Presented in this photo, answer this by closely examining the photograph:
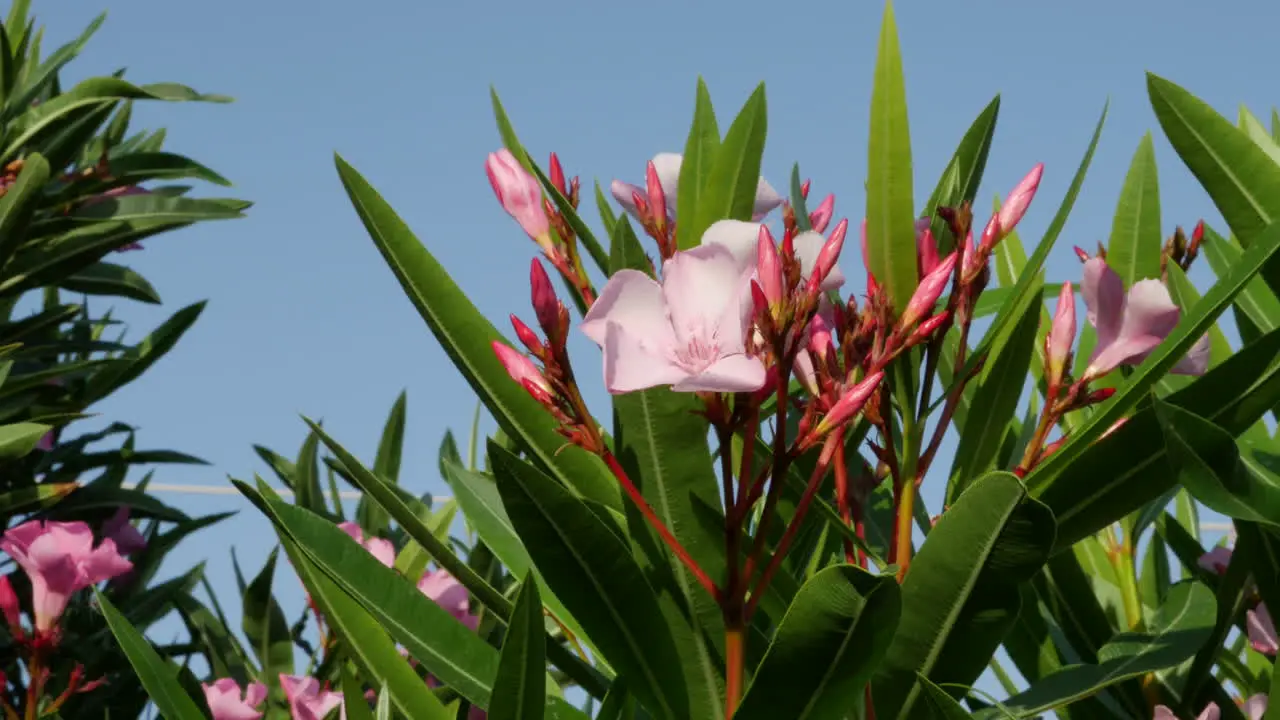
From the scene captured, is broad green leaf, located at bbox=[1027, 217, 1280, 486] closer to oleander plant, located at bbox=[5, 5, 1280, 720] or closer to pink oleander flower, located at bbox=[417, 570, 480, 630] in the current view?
oleander plant, located at bbox=[5, 5, 1280, 720]

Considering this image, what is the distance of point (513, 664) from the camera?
808 mm

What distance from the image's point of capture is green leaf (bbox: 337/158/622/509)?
3.14ft

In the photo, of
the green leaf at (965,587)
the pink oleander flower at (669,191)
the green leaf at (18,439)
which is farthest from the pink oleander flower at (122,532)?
the green leaf at (965,587)

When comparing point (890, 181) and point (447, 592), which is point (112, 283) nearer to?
point (447, 592)

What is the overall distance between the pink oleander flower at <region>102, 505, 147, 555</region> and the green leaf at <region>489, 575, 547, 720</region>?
156 cm

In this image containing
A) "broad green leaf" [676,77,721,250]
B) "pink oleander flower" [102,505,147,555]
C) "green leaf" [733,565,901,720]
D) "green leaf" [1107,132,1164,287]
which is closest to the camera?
"green leaf" [733,565,901,720]

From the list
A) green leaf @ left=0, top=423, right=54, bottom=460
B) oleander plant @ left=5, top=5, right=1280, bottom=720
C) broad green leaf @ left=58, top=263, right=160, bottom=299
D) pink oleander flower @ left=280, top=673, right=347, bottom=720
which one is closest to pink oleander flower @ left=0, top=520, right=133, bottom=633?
green leaf @ left=0, top=423, right=54, bottom=460

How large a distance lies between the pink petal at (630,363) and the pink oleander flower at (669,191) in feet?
0.68

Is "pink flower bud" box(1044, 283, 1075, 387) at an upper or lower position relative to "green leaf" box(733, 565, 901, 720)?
upper

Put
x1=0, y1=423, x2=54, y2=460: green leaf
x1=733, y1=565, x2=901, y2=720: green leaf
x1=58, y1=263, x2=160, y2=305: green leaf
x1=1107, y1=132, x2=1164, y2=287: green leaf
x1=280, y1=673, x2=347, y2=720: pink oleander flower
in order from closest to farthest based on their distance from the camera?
x1=733, y1=565, x2=901, y2=720: green leaf < x1=1107, y1=132, x2=1164, y2=287: green leaf < x1=280, y1=673, x2=347, y2=720: pink oleander flower < x1=0, y1=423, x2=54, y2=460: green leaf < x1=58, y1=263, x2=160, y2=305: green leaf

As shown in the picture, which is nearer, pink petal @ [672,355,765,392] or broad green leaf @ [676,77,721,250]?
pink petal @ [672,355,765,392]

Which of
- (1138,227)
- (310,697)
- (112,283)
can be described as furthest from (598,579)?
(112,283)

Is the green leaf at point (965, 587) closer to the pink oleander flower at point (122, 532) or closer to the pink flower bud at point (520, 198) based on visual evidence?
the pink flower bud at point (520, 198)

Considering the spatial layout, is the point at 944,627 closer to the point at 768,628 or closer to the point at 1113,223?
the point at 768,628
